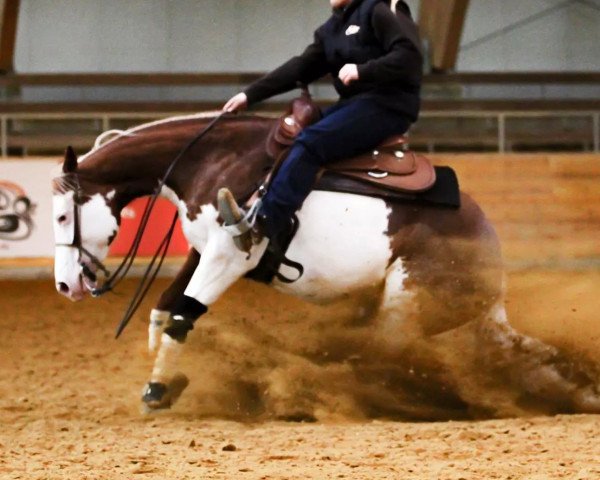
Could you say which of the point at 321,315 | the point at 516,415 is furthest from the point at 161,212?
the point at 516,415

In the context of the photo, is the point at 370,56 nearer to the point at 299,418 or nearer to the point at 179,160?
the point at 179,160

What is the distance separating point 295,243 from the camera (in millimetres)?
5816

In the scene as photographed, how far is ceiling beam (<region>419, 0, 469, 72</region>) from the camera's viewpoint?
13.2 meters

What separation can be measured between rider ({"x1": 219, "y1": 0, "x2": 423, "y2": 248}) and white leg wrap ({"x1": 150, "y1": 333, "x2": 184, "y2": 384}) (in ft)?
1.91

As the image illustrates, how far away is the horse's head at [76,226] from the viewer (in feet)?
19.5

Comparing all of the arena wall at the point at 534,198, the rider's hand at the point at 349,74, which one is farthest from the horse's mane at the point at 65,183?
the arena wall at the point at 534,198

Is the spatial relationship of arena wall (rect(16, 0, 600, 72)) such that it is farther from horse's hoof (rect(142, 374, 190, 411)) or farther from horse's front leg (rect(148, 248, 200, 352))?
horse's hoof (rect(142, 374, 190, 411))

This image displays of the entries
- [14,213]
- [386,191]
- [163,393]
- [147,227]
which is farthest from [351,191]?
[14,213]

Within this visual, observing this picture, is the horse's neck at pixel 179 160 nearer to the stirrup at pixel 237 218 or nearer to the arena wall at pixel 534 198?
the stirrup at pixel 237 218

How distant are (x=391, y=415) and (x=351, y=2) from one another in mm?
1992

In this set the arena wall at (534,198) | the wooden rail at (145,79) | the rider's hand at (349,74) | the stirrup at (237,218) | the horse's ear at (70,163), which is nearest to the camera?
the stirrup at (237,218)

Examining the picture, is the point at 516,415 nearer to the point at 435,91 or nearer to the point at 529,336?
the point at 529,336

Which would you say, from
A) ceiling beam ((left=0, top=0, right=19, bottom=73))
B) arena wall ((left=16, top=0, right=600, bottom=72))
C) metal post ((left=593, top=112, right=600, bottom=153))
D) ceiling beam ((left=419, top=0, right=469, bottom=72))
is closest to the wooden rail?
ceiling beam ((left=0, top=0, right=19, bottom=73))

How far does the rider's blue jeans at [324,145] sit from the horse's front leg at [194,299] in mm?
235
